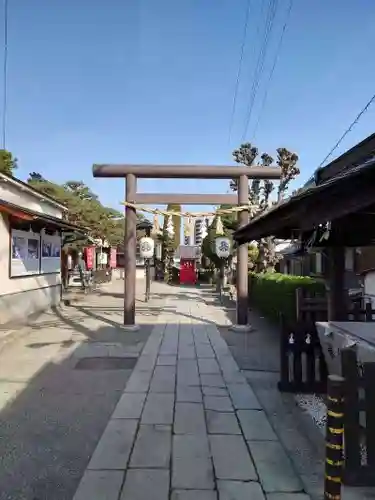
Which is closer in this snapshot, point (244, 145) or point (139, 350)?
point (139, 350)

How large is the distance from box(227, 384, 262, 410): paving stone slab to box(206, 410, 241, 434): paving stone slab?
1.13 ft

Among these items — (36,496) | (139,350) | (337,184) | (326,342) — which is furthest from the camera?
(139,350)

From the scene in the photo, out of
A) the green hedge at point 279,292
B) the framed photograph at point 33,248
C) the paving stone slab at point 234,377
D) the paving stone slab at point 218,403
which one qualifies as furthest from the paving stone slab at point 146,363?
the framed photograph at point 33,248

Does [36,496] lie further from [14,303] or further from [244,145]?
[244,145]

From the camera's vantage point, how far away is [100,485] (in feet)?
10.2

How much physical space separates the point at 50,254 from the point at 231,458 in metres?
12.5

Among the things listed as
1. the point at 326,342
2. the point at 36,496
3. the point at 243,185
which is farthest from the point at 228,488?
the point at 243,185

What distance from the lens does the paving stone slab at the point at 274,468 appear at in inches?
122

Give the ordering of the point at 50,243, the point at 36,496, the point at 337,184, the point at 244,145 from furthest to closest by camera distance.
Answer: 1. the point at 244,145
2. the point at 50,243
3. the point at 36,496
4. the point at 337,184

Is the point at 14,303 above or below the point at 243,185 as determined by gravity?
below

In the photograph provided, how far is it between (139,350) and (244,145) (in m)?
15.6

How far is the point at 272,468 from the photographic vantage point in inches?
134

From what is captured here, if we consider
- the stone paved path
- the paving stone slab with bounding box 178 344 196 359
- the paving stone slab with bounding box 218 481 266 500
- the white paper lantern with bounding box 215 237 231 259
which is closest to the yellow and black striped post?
the stone paved path

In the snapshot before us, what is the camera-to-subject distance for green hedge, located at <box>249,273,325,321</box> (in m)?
9.29
